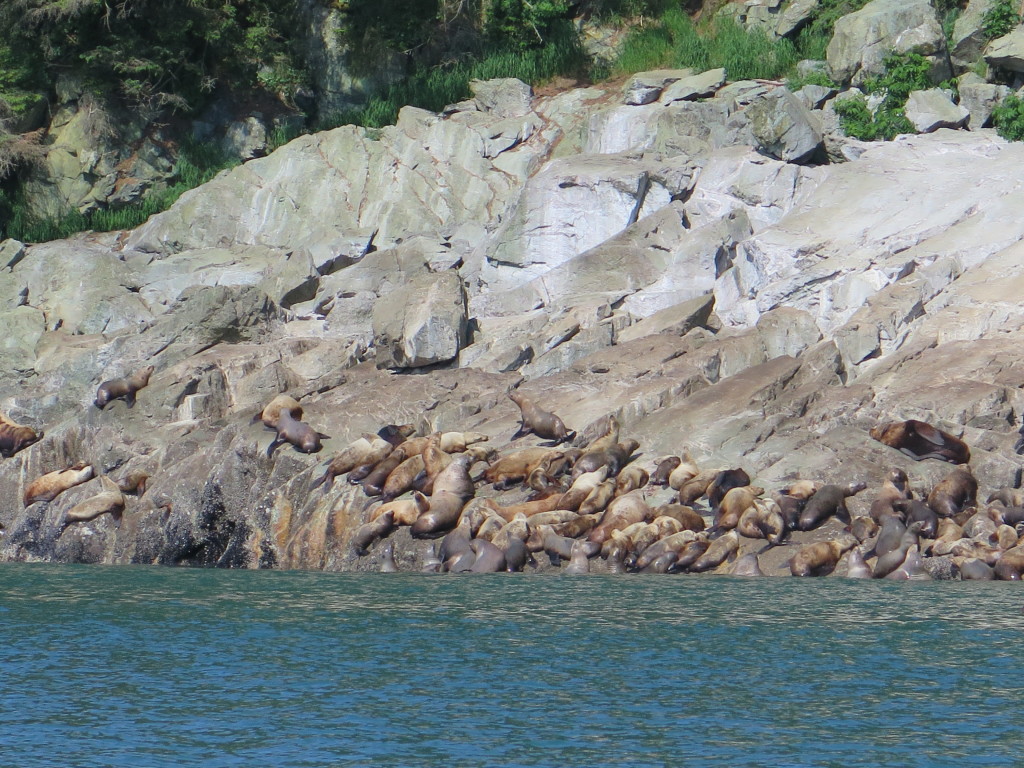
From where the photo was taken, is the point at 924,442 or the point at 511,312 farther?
the point at 511,312

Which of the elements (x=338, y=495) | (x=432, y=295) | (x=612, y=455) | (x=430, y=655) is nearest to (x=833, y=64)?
(x=432, y=295)

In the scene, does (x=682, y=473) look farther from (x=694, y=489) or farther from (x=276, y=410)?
(x=276, y=410)

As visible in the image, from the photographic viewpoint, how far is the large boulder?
104 feet

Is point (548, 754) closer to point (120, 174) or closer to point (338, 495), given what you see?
point (338, 495)

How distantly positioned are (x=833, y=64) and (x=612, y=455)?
15909 mm

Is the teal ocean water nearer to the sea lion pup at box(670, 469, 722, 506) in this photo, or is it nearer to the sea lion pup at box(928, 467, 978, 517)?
the sea lion pup at box(928, 467, 978, 517)

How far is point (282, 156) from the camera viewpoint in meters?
34.9

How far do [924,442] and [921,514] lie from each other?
1987mm

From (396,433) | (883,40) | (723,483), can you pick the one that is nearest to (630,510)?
(723,483)

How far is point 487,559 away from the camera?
60.7ft

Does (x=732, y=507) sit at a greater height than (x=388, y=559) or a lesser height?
greater

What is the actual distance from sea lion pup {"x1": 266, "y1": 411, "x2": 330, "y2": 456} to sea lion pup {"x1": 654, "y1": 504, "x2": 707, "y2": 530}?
6161 mm

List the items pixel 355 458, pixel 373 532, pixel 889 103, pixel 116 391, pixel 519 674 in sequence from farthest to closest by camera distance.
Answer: pixel 889 103 < pixel 116 391 < pixel 355 458 < pixel 373 532 < pixel 519 674

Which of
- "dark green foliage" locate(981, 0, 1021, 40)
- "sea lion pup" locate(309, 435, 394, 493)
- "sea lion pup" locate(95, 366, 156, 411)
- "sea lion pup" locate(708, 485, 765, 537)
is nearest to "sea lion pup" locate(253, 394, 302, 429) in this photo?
"sea lion pup" locate(309, 435, 394, 493)
